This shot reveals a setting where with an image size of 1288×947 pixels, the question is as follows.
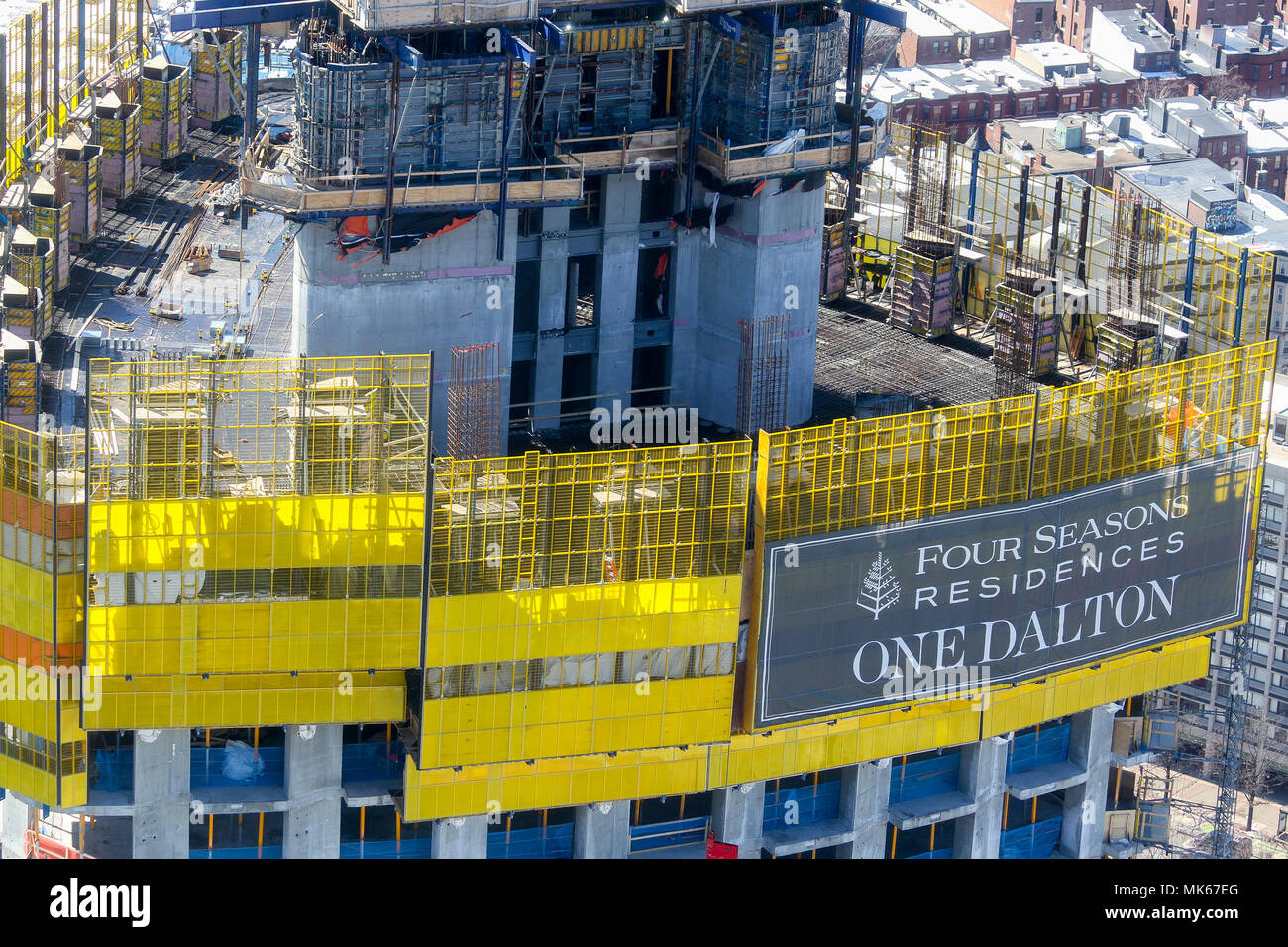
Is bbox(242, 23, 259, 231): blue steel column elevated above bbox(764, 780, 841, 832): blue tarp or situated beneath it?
elevated above

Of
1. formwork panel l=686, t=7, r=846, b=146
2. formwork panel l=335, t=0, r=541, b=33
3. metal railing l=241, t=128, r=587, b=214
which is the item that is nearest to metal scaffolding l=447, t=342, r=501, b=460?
metal railing l=241, t=128, r=587, b=214

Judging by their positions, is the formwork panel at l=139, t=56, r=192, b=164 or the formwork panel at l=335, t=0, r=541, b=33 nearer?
the formwork panel at l=335, t=0, r=541, b=33

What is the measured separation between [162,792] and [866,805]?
34.7 metres

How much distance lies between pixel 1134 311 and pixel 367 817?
50.5 m

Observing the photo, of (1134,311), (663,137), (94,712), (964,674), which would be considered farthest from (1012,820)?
(94,712)

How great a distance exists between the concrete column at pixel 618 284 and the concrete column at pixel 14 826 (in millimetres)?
35005

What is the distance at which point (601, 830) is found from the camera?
13988 centimetres

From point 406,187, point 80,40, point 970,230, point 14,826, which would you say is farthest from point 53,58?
point 970,230

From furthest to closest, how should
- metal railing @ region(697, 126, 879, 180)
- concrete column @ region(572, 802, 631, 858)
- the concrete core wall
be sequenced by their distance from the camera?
metal railing @ region(697, 126, 879, 180) < concrete column @ region(572, 802, 631, 858) < the concrete core wall

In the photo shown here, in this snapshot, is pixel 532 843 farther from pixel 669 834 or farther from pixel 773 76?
pixel 773 76

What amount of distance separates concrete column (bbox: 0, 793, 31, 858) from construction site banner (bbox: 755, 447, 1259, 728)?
3655 cm

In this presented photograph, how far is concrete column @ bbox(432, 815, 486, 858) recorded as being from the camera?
449ft

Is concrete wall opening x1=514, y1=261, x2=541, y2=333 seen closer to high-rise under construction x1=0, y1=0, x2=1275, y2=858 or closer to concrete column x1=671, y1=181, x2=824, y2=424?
high-rise under construction x1=0, y1=0, x2=1275, y2=858
